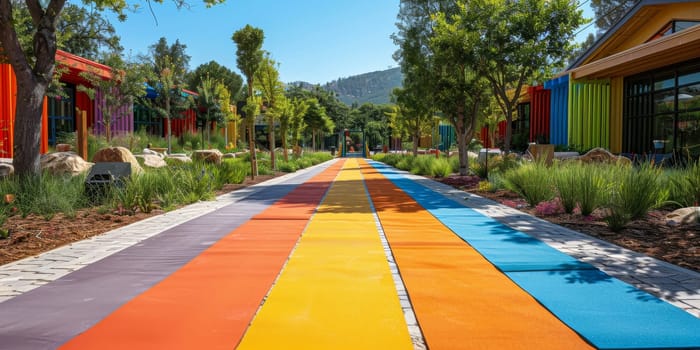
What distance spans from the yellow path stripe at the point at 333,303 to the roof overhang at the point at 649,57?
11739 millimetres

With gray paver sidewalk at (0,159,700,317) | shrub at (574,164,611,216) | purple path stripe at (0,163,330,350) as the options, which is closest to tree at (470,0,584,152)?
shrub at (574,164,611,216)

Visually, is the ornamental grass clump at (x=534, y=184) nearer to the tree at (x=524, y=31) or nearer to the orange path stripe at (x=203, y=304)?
the tree at (x=524, y=31)

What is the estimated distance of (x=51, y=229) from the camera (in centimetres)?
646

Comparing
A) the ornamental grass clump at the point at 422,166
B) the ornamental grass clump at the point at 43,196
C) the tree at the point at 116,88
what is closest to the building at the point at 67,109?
the tree at the point at 116,88

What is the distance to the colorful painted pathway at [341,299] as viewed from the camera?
291cm

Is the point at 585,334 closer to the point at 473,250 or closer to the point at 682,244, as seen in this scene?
the point at 473,250

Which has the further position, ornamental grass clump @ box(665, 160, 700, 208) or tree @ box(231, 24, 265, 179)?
tree @ box(231, 24, 265, 179)

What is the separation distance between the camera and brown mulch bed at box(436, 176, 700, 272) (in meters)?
5.14

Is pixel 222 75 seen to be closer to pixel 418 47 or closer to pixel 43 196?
pixel 418 47

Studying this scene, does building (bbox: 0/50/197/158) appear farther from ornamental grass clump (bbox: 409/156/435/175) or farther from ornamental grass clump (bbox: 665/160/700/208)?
ornamental grass clump (bbox: 665/160/700/208)

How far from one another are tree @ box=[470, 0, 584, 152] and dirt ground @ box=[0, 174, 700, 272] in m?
6.18

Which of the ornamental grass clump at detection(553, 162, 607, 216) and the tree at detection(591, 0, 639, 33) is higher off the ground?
the tree at detection(591, 0, 639, 33)

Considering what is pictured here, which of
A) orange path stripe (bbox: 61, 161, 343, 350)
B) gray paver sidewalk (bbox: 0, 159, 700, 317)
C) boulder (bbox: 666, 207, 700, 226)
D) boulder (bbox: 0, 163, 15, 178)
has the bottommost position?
orange path stripe (bbox: 61, 161, 343, 350)

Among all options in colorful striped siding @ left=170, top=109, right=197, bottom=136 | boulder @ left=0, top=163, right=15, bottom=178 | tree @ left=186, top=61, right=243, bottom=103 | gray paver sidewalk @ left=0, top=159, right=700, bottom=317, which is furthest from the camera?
tree @ left=186, top=61, right=243, bottom=103
